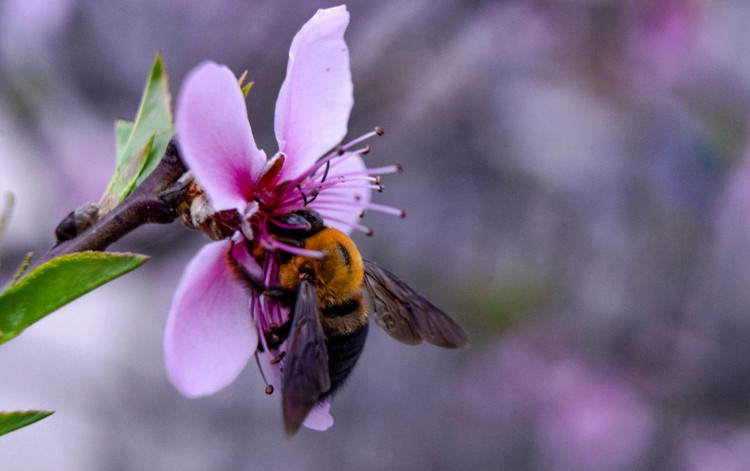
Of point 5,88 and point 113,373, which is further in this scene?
point 113,373

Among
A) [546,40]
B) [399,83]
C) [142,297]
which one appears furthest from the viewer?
[142,297]

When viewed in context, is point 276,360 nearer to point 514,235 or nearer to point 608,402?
point 514,235

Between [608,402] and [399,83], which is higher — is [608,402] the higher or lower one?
the lower one

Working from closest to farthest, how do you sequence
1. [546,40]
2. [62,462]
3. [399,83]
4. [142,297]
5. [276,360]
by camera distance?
[276,360]
[399,83]
[546,40]
[142,297]
[62,462]

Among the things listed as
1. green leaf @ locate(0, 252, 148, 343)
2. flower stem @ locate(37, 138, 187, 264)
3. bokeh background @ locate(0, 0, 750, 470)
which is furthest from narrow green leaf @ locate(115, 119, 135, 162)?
bokeh background @ locate(0, 0, 750, 470)

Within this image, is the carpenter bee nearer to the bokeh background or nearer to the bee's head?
the bee's head

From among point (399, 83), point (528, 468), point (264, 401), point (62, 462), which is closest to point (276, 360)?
point (399, 83)
